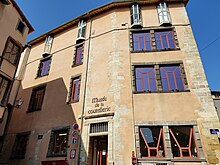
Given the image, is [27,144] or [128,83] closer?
[128,83]

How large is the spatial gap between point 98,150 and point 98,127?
1380 mm

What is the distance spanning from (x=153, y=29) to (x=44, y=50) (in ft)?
33.0

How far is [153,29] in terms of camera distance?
1332 cm

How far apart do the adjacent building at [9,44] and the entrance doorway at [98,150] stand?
5878 mm

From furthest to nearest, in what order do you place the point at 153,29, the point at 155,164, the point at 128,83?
the point at 153,29
the point at 128,83
the point at 155,164

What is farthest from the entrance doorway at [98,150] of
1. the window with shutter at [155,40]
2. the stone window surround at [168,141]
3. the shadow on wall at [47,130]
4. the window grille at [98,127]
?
the window with shutter at [155,40]

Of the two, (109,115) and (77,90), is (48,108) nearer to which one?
(77,90)

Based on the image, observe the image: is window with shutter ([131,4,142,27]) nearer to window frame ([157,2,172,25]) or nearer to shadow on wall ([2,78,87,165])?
window frame ([157,2,172,25])

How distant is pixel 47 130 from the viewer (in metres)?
12.5

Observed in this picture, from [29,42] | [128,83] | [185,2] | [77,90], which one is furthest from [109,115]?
[29,42]

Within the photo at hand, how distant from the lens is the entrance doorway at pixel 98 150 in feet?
34.4

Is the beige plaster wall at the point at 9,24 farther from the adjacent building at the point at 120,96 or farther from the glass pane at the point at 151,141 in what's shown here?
the glass pane at the point at 151,141

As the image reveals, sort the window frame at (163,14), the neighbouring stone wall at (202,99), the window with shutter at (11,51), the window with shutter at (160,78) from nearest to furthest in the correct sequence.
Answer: the neighbouring stone wall at (202,99)
the window with shutter at (160,78)
the window with shutter at (11,51)
the window frame at (163,14)

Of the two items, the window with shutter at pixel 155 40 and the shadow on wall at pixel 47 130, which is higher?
the window with shutter at pixel 155 40
